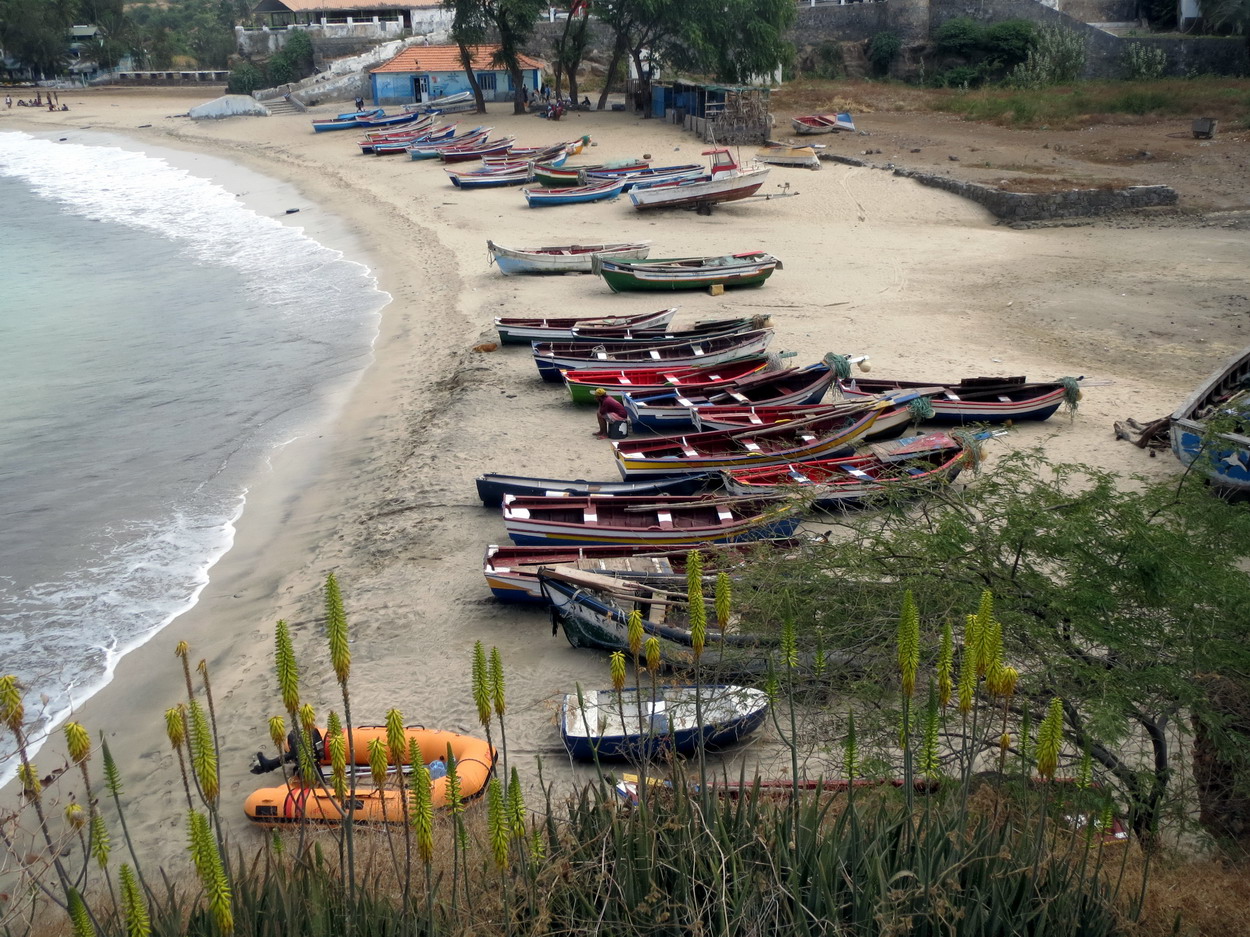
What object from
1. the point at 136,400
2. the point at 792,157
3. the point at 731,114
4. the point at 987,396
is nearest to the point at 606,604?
the point at 987,396

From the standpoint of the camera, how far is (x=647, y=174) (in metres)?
34.5

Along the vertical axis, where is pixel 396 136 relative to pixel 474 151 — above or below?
above

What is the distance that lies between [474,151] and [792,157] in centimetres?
1301

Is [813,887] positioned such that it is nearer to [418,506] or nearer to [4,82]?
[418,506]

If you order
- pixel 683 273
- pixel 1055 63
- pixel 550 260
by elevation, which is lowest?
pixel 683 273

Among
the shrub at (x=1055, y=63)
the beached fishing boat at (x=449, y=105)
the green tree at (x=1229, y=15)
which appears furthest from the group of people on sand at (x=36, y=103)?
the green tree at (x=1229, y=15)

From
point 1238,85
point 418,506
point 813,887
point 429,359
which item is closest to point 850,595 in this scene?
point 813,887

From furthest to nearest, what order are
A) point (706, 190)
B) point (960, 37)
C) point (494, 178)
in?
point (960, 37)
point (494, 178)
point (706, 190)

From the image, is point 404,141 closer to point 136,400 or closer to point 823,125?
point 823,125

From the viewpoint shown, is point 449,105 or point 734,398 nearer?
point 734,398

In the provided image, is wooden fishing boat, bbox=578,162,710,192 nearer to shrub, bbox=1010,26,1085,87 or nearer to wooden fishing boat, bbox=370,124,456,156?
wooden fishing boat, bbox=370,124,456,156

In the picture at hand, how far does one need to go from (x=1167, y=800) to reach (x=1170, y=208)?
27.9 meters

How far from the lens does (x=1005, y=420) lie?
1484 cm

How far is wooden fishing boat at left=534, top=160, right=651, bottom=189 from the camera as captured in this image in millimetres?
35281
